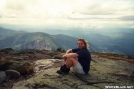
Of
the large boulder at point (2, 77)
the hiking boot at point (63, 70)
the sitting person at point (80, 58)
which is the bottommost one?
the large boulder at point (2, 77)

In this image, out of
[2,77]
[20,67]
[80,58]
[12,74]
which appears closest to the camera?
[2,77]

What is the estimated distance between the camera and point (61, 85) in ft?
41.2

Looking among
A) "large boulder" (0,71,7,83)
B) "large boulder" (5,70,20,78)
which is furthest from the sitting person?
"large boulder" (0,71,7,83)

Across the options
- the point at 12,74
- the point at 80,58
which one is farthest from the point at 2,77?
the point at 80,58

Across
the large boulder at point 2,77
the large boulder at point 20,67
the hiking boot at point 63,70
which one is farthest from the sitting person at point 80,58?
the large boulder at point 2,77

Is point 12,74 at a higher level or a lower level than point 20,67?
lower

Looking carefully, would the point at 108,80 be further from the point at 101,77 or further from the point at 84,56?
the point at 84,56

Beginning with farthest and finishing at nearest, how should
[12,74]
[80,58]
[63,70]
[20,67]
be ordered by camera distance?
[20,67] < [63,70] < [12,74] < [80,58]

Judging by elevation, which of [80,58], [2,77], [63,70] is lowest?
[2,77]

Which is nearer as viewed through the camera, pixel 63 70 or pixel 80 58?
pixel 80 58


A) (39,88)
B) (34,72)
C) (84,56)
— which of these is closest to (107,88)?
(84,56)

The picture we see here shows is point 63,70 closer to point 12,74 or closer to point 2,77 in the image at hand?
point 12,74

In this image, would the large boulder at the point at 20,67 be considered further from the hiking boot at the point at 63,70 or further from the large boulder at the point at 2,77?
the hiking boot at the point at 63,70

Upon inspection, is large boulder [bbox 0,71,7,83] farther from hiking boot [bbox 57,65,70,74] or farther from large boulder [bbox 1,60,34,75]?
hiking boot [bbox 57,65,70,74]
